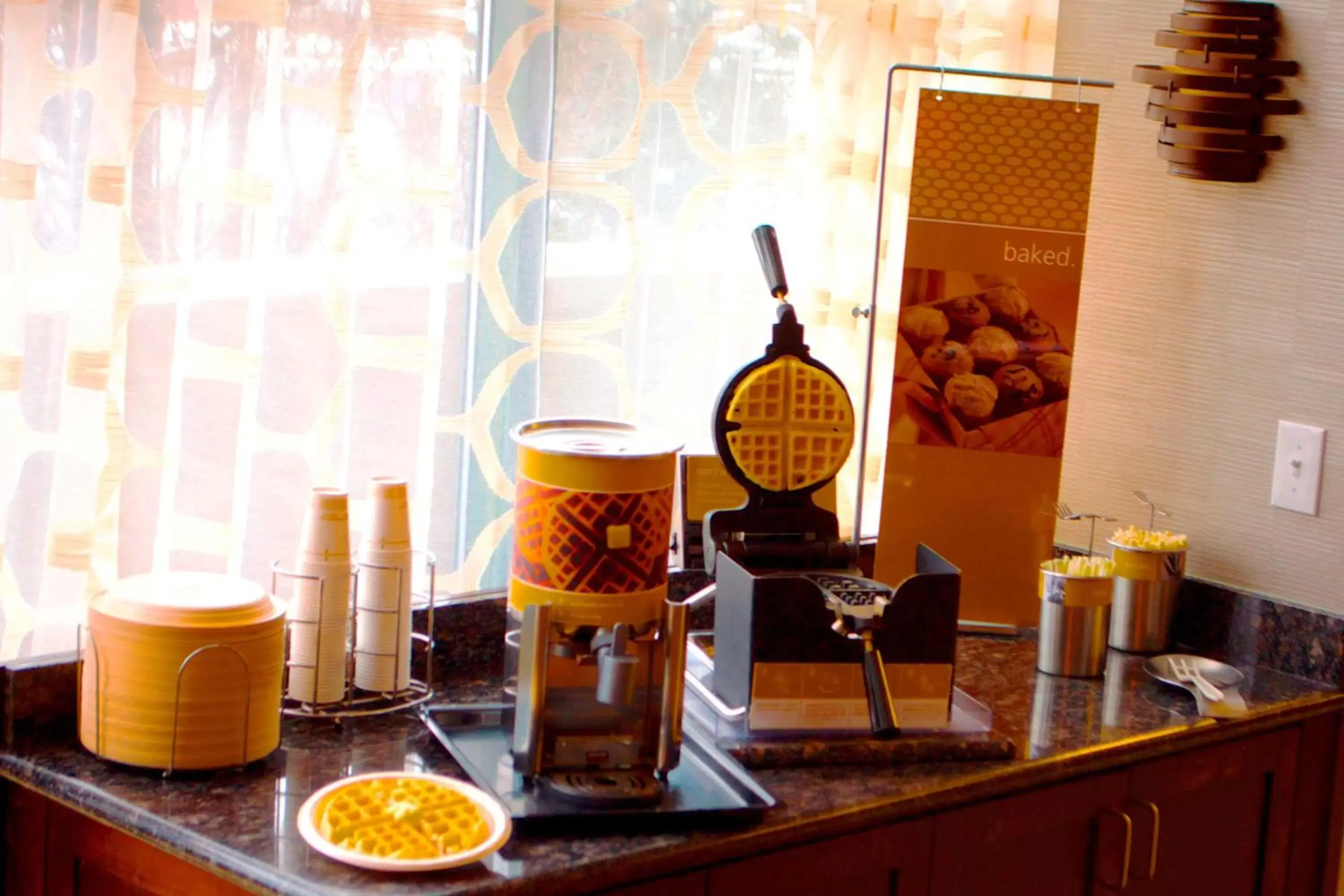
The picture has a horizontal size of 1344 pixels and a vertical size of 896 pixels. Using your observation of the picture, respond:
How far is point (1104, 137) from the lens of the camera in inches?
93.4

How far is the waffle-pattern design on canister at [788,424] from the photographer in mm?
1891

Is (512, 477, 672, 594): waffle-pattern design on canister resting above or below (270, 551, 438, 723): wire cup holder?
above

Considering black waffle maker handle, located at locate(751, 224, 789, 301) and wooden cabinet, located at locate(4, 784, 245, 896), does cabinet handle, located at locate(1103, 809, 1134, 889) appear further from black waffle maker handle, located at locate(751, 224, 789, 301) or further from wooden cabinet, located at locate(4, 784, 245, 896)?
wooden cabinet, located at locate(4, 784, 245, 896)

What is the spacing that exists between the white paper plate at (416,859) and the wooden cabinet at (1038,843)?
0.52 metres

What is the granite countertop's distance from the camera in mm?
1392

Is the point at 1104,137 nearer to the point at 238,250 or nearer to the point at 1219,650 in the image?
the point at 1219,650

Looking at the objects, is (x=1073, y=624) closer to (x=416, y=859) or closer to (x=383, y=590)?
(x=383, y=590)

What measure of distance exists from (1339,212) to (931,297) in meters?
0.55

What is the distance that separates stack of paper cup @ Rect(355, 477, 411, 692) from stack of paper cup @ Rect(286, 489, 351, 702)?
4 cm

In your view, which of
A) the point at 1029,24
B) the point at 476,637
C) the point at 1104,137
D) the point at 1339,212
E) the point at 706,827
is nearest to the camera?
the point at 706,827

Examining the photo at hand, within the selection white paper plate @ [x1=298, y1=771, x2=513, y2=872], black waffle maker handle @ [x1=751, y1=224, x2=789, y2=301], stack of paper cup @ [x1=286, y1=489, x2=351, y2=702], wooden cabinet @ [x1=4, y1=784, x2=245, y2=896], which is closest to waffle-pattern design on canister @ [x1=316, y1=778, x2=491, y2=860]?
white paper plate @ [x1=298, y1=771, x2=513, y2=872]

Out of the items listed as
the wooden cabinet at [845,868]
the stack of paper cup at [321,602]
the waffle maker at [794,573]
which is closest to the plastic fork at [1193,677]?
the waffle maker at [794,573]

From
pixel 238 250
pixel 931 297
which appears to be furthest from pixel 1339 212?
pixel 238 250

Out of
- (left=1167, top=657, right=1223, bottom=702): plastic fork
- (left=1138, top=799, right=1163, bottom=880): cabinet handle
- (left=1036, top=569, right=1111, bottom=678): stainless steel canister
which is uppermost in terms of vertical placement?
(left=1036, top=569, right=1111, bottom=678): stainless steel canister
